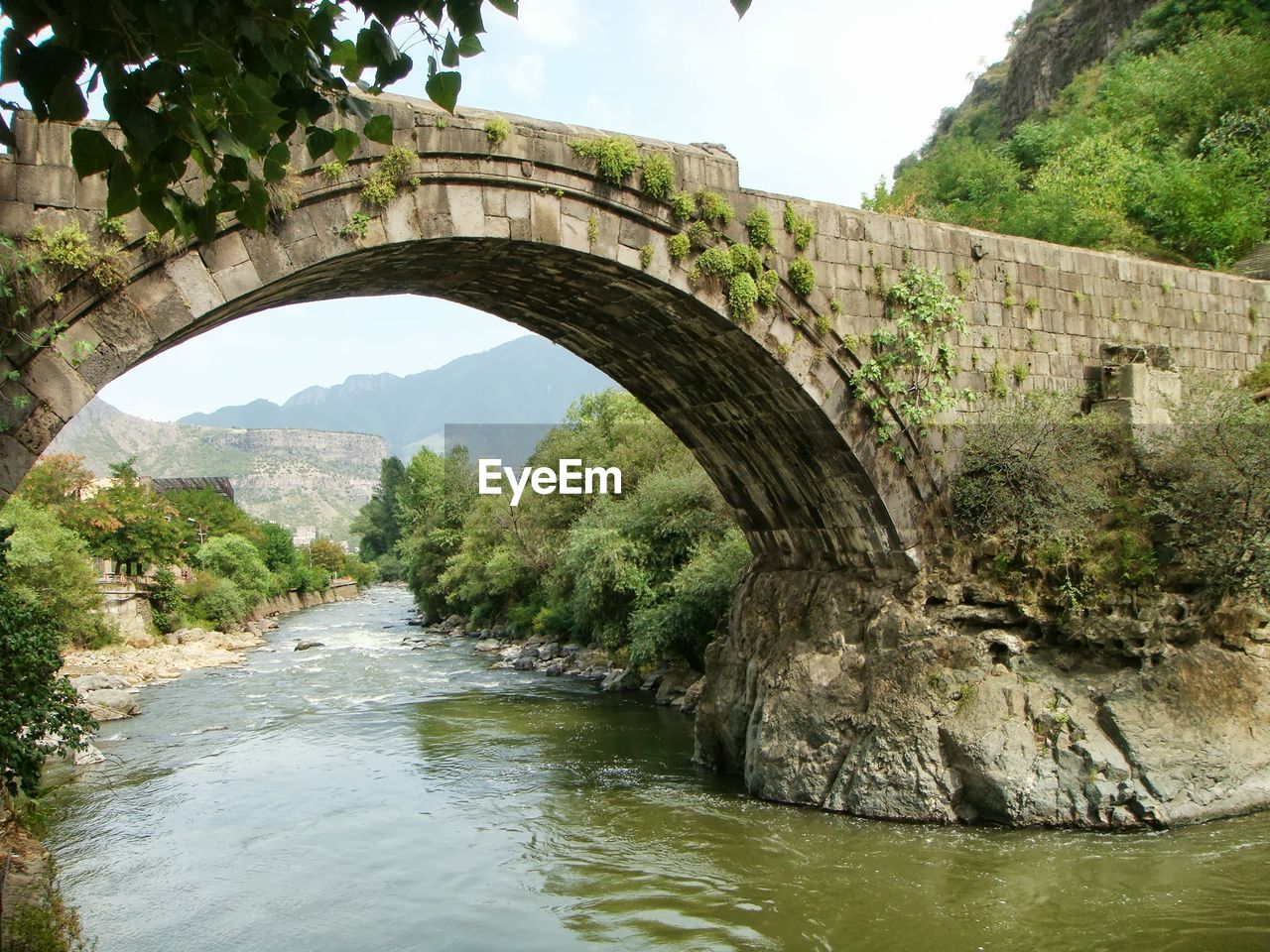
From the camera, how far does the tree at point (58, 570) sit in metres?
24.5

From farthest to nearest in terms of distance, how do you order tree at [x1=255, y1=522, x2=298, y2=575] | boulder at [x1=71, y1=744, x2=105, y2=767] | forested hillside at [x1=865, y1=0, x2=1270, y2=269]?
tree at [x1=255, y1=522, x2=298, y2=575], forested hillside at [x1=865, y1=0, x2=1270, y2=269], boulder at [x1=71, y1=744, x2=105, y2=767]

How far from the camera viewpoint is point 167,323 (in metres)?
6.91

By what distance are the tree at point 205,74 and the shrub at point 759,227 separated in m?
6.63

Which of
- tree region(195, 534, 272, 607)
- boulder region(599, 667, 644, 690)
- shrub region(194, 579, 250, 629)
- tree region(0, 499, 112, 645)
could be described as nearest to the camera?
boulder region(599, 667, 644, 690)

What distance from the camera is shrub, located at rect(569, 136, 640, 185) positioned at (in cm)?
897

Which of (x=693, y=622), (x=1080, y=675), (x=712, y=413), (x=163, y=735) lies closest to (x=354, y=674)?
(x=163, y=735)

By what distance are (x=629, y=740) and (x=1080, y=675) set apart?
265 inches

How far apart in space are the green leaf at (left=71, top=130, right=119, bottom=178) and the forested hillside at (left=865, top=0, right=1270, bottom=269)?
55.7 ft

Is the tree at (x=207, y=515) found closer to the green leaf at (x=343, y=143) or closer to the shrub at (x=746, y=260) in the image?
the shrub at (x=746, y=260)

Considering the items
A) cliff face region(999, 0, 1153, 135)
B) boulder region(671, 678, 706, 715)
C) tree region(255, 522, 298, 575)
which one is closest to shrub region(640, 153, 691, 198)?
boulder region(671, 678, 706, 715)

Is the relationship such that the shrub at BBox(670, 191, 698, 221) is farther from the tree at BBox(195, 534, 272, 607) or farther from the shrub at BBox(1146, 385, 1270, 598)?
the tree at BBox(195, 534, 272, 607)

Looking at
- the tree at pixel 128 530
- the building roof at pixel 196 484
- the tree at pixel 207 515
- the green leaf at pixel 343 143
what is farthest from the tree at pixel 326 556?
the green leaf at pixel 343 143

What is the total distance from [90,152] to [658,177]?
22.1 ft

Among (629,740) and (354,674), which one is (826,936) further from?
(354,674)
